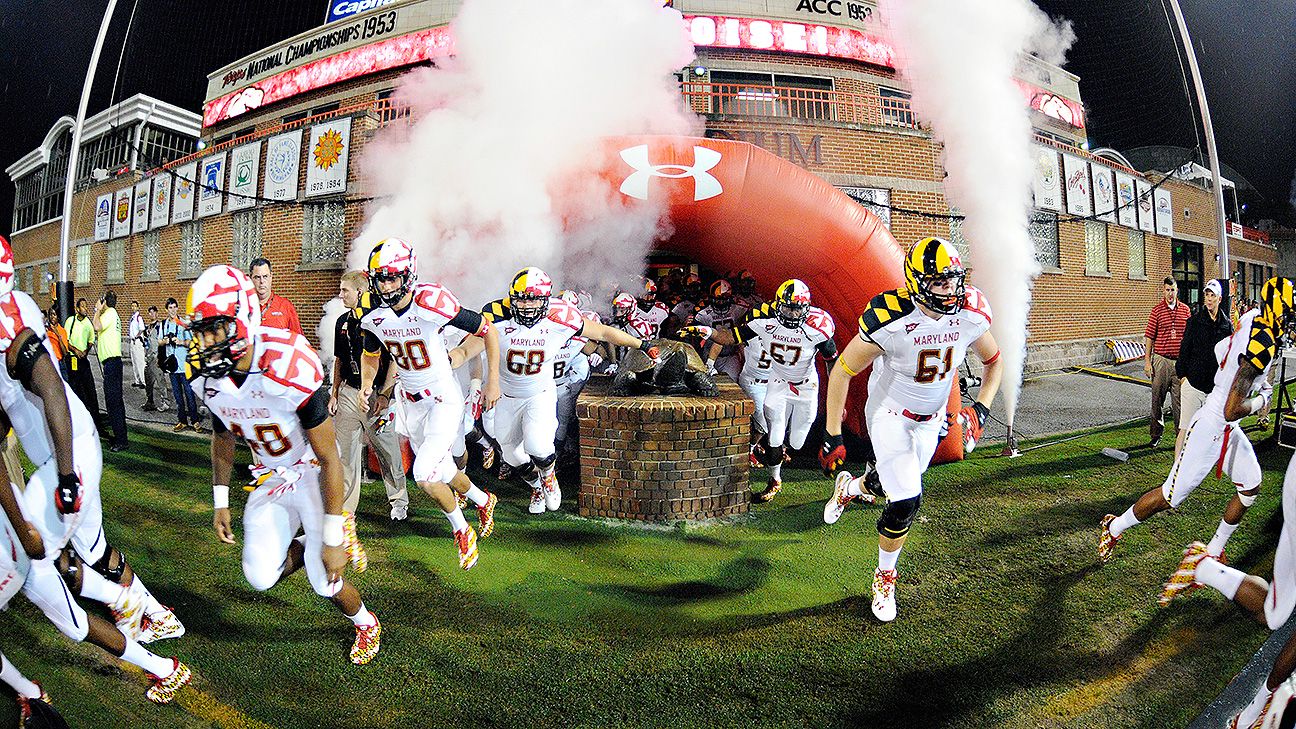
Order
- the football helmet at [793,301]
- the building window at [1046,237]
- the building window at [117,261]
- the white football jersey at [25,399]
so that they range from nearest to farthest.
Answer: the white football jersey at [25,399] → the building window at [117,261] → the building window at [1046,237] → the football helmet at [793,301]

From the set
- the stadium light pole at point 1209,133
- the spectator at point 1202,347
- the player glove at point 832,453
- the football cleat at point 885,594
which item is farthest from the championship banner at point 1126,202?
the football cleat at point 885,594

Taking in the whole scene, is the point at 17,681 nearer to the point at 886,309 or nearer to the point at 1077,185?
the point at 886,309

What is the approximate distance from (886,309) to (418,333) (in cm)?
213

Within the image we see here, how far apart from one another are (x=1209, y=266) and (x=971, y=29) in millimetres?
1779

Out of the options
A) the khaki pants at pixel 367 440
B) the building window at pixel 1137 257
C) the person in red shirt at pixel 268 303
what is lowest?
the khaki pants at pixel 367 440

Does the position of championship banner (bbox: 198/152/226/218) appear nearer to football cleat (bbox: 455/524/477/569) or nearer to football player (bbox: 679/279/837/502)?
football cleat (bbox: 455/524/477/569)

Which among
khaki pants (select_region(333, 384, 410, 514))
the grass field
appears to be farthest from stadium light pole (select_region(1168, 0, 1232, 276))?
khaki pants (select_region(333, 384, 410, 514))

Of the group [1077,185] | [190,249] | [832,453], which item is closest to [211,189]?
[190,249]

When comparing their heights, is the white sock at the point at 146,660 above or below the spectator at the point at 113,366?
below

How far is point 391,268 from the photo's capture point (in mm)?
2416

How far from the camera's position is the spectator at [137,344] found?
9.95 ft

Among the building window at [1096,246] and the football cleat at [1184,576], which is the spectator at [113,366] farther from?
the building window at [1096,246]

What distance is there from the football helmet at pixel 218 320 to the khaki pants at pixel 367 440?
3.99 ft

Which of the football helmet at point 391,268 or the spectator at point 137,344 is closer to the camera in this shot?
the football helmet at point 391,268
